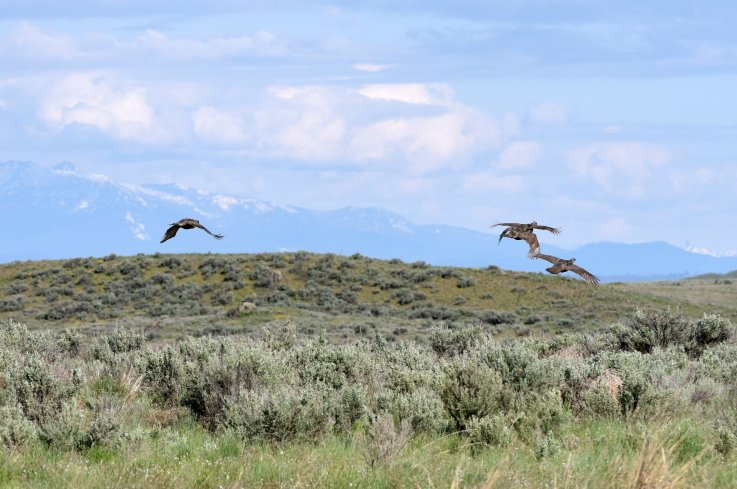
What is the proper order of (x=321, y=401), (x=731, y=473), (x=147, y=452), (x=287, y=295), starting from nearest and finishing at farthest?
(x=731, y=473) < (x=147, y=452) < (x=321, y=401) < (x=287, y=295)

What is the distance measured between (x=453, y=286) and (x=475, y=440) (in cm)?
4613

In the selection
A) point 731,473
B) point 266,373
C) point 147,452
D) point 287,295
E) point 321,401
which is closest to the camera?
point 731,473

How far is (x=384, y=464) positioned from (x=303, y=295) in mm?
45090

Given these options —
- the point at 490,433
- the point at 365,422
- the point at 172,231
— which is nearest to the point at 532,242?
the point at 490,433

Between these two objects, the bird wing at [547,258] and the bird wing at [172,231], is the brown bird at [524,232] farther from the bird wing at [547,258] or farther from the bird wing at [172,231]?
the bird wing at [172,231]

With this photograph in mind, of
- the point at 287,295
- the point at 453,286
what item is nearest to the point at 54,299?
the point at 287,295

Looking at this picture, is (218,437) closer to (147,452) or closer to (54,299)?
(147,452)

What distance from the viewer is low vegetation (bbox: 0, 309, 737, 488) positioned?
7355mm

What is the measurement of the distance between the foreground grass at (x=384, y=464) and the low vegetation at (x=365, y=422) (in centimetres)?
2

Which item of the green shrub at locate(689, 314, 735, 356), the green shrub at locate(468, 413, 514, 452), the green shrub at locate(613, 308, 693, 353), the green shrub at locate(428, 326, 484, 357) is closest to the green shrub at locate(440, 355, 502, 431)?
the green shrub at locate(468, 413, 514, 452)

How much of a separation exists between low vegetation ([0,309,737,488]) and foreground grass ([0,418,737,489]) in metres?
0.02

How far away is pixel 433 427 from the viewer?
945 centimetres

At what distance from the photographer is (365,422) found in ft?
28.3

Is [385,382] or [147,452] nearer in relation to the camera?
[147,452]
